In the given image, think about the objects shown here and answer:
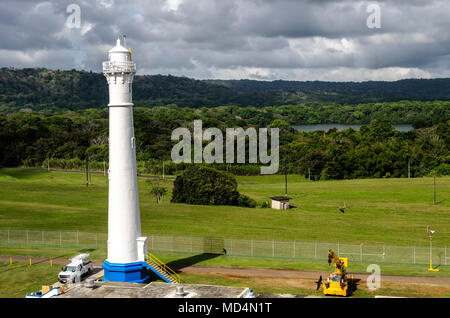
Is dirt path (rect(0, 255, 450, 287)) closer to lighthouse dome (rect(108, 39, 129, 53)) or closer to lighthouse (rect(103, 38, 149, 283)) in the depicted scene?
lighthouse (rect(103, 38, 149, 283))

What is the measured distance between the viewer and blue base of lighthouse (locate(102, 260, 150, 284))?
40.3 m

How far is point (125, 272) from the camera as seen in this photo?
4031cm

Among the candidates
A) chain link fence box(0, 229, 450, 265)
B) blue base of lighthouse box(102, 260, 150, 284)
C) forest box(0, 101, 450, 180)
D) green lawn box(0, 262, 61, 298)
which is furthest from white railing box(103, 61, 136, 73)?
forest box(0, 101, 450, 180)

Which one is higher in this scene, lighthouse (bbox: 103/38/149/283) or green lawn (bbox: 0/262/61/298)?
lighthouse (bbox: 103/38/149/283)

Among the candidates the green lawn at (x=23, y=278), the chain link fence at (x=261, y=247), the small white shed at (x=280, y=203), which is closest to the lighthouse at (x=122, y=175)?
the green lawn at (x=23, y=278)

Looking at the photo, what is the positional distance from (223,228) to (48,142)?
97584 millimetres

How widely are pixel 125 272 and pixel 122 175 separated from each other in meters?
7.40

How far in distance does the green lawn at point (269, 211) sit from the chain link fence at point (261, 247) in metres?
8.89

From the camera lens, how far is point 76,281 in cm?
4341

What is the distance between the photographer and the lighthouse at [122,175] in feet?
130

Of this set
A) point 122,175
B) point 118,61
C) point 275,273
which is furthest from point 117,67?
point 275,273

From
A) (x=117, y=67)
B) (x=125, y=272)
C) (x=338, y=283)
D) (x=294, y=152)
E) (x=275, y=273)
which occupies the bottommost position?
(x=275, y=273)

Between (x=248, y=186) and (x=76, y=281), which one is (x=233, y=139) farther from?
(x=76, y=281)

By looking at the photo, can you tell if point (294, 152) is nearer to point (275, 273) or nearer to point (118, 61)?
point (275, 273)
